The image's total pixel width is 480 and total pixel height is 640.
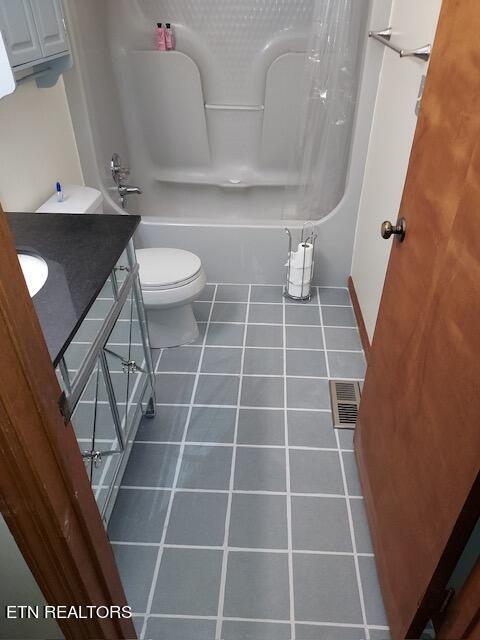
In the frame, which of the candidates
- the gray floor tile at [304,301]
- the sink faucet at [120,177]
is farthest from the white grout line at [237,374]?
the sink faucet at [120,177]

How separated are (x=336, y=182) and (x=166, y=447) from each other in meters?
1.69

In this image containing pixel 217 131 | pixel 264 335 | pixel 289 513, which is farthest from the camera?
pixel 217 131

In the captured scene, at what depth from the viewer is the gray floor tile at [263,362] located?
217cm

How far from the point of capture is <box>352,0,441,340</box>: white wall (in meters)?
1.68

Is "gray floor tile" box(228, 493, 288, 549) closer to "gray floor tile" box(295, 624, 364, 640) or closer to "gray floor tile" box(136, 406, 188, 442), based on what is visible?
"gray floor tile" box(295, 624, 364, 640)

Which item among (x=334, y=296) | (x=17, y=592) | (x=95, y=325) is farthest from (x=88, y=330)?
(x=334, y=296)

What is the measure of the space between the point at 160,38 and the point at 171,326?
1.83m

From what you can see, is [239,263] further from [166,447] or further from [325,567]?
[325,567]

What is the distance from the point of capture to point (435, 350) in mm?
994

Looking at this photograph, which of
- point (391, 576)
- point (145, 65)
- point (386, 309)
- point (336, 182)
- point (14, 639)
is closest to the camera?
point (14, 639)

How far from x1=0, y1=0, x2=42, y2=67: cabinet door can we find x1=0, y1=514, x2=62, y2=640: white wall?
1.33 metres

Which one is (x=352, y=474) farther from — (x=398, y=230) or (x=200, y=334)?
(x=200, y=334)

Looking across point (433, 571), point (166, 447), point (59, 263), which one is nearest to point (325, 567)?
point (433, 571)

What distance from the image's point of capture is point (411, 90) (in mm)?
1732
